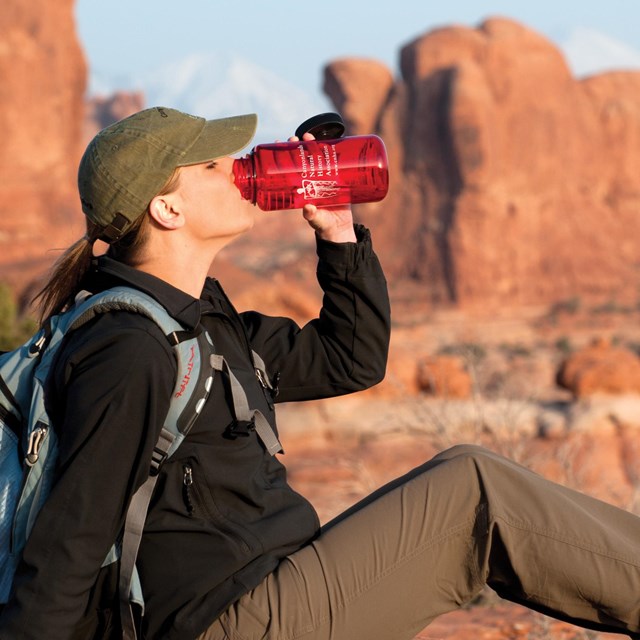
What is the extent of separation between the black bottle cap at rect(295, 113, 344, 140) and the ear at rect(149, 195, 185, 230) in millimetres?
464

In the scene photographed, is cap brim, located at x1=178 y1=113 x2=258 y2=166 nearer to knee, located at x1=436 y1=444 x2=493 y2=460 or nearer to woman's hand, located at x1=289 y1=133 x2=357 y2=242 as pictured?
woman's hand, located at x1=289 y1=133 x2=357 y2=242

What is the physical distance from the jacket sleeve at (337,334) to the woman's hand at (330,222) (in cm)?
2

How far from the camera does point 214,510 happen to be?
1.78 m

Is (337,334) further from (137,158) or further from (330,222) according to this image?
(137,158)

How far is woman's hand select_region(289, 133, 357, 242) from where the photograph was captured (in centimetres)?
224

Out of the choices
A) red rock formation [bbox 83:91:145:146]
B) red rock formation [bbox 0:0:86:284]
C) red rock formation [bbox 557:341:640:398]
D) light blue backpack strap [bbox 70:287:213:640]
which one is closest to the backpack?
light blue backpack strap [bbox 70:287:213:640]

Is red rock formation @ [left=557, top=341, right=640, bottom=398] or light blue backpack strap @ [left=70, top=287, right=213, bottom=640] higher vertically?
light blue backpack strap @ [left=70, top=287, right=213, bottom=640]

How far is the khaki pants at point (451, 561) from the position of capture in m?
1.81

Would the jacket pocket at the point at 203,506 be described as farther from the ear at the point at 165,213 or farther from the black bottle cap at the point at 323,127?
the black bottle cap at the point at 323,127

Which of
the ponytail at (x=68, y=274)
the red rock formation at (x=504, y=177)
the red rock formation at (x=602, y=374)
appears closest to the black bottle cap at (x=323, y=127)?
the ponytail at (x=68, y=274)

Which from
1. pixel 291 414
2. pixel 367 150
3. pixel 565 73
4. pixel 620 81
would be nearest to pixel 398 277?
pixel 565 73

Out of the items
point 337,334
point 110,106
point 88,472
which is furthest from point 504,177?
point 110,106

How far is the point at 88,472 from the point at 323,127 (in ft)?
3.36

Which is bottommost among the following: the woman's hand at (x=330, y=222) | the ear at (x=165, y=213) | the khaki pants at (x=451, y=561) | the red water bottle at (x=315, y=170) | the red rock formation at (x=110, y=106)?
the khaki pants at (x=451, y=561)
